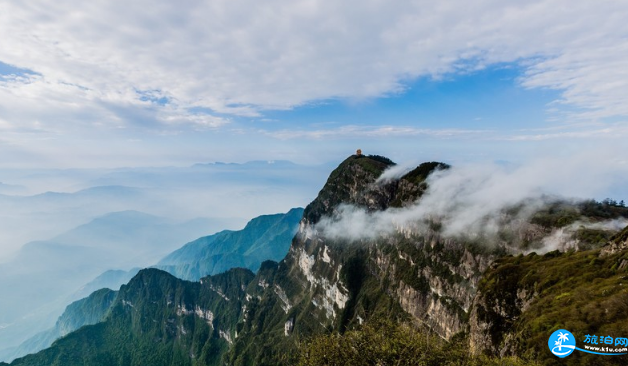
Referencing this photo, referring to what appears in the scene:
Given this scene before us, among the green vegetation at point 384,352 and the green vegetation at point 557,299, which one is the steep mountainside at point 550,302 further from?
the green vegetation at point 384,352

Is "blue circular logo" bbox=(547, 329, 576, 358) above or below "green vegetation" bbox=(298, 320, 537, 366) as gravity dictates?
below

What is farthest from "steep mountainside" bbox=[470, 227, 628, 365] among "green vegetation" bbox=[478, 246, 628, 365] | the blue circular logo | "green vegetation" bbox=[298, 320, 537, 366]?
"green vegetation" bbox=[298, 320, 537, 366]

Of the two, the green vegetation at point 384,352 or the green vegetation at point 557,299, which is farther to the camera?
the green vegetation at point 557,299


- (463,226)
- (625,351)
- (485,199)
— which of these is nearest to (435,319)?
(463,226)

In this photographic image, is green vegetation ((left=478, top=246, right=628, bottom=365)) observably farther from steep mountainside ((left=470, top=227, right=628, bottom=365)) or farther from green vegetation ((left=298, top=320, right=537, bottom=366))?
green vegetation ((left=298, top=320, right=537, bottom=366))

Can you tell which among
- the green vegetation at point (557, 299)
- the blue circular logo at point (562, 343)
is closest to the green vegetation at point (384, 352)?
the blue circular logo at point (562, 343)

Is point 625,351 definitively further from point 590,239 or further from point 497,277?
point 590,239
